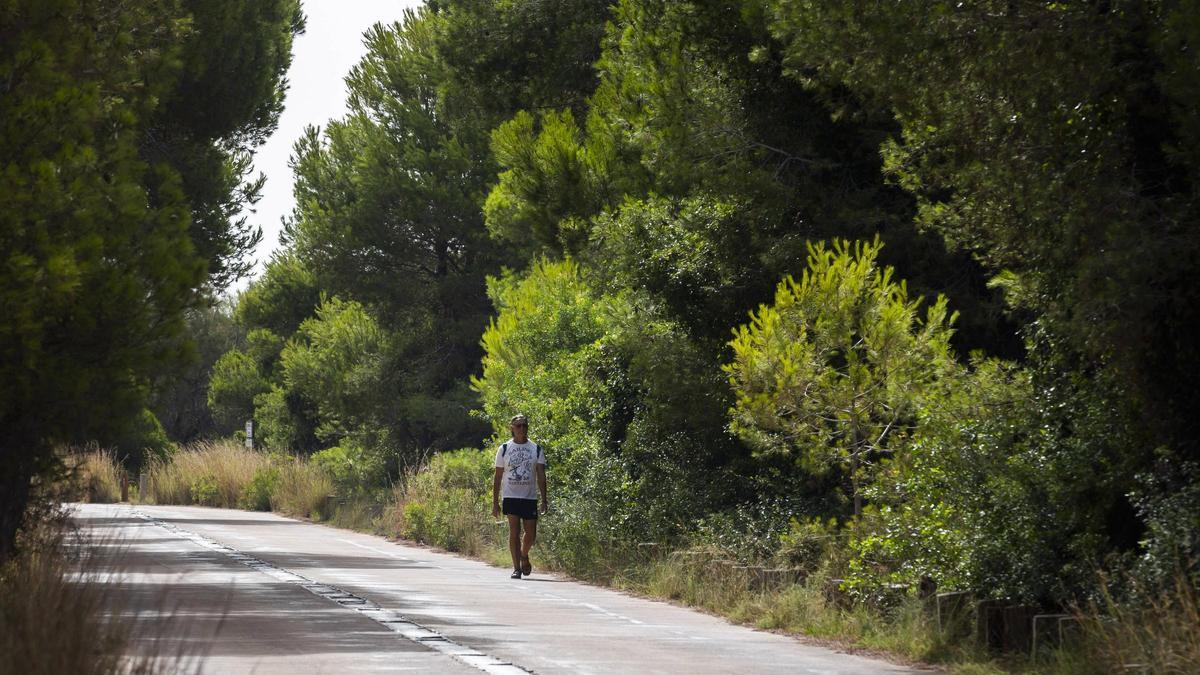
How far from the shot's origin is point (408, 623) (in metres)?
15.0

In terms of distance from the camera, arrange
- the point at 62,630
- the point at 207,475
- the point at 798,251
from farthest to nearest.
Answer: the point at 207,475, the point at 798,251, the point at 62,630

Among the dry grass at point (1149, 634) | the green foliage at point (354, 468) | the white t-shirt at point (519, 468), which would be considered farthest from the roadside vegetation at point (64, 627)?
the green foliage at point (354, 468)

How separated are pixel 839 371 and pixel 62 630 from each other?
10533 millimetres

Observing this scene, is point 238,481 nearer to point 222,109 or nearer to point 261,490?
point 261,490

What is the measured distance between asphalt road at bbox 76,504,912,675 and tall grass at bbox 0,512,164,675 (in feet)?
0.65

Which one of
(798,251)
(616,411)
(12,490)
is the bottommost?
(12,490)

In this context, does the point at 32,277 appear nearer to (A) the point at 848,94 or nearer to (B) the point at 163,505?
(A) the point at 848,94

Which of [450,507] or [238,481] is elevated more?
[238,481]

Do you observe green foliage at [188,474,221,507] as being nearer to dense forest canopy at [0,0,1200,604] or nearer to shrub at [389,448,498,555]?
shrub at [389,448,498,555]

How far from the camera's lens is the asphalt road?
1212 centimetres

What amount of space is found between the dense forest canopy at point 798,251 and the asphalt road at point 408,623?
1.67m

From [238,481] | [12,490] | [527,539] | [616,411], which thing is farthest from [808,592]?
[238,481]

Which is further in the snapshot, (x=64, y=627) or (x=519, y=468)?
(x=519, y=468)

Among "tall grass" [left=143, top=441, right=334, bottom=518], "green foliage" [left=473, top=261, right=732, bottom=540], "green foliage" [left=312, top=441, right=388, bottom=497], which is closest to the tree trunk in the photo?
"green foliage" [left=473, top=261, right=732, bottom=540]
